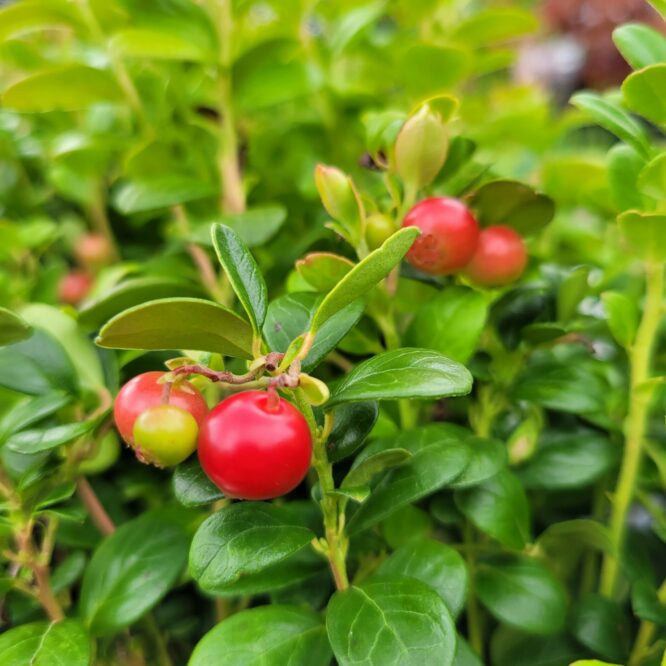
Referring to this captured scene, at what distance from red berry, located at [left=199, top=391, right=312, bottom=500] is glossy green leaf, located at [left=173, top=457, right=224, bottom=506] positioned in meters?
0.03

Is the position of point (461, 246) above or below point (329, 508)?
above

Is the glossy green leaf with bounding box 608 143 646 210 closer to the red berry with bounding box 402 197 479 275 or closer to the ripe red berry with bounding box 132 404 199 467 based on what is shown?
the red berry with bounding box 402 197 479 275

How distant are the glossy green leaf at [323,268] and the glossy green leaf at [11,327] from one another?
231 mm

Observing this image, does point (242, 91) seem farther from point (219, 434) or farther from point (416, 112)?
point (219, 434)

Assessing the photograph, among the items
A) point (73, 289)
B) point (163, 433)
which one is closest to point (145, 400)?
point (163, 433)

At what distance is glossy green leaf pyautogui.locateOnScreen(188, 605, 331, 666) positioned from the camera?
59 cm

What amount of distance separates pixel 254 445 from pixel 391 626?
0.19 metres

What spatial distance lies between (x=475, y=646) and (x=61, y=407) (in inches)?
20.8

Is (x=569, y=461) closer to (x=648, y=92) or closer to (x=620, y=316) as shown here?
(x=620, y=316)

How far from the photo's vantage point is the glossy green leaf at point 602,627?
0.74m

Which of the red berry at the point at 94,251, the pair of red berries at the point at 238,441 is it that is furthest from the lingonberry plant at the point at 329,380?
the red berry at the point at 94,251

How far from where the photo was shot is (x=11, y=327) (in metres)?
0.56

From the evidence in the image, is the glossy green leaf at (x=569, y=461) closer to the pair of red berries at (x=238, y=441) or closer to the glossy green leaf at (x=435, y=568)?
the glossy green leaf at (x=435, y=568)

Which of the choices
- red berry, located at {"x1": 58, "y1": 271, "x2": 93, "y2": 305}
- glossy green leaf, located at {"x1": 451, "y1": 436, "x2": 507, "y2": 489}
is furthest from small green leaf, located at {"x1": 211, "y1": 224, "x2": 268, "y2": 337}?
red berry, located at {"x1": 58, "y1": 271, "x2": 93, "y2": 305}
